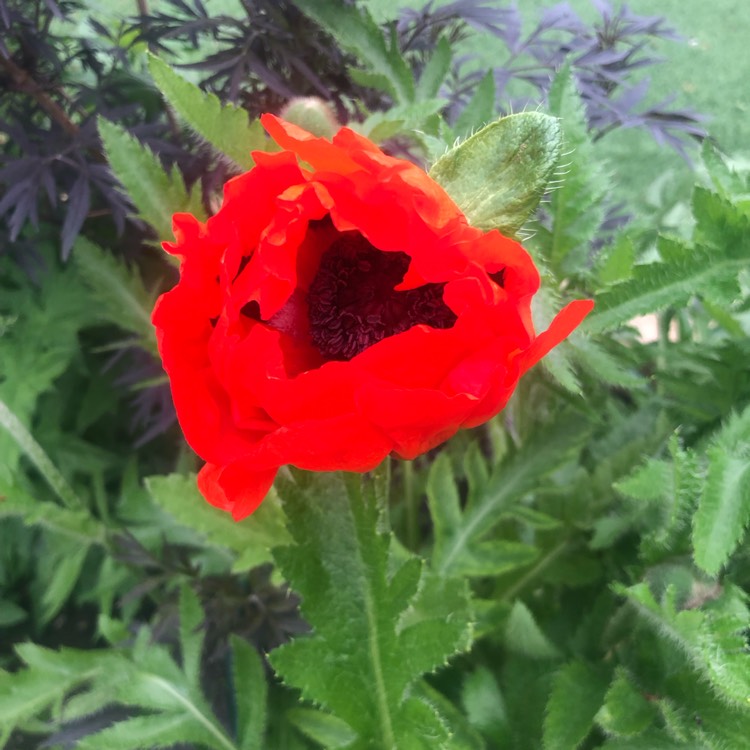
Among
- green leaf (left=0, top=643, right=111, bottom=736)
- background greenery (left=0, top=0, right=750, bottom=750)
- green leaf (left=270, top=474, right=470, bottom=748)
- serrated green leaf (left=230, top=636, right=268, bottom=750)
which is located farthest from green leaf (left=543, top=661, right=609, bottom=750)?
green leaf (left=0, top=643, right=111, bottom=736)

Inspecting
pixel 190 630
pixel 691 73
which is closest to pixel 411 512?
pixel 190 630

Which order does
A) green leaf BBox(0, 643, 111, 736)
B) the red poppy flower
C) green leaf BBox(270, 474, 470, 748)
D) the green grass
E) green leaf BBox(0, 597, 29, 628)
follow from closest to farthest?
the red poppy flower
green leaf BBox(270, 474, 470, 748)
green leaf BBox(0, 643, 111, 736)
green leaf BBox(0, 597, 29, 628)
the green grass

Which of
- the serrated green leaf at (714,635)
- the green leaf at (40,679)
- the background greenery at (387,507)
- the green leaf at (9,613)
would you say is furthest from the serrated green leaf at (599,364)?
the green leaf at (9,613)

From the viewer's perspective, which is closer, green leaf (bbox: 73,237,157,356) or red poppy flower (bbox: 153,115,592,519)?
red poppy flower (bbox: 153,115,592,519)

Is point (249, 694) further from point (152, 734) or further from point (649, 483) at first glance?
point (649, 483)

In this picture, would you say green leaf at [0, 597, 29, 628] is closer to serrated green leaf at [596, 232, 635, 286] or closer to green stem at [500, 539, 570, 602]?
green stem at [500, 539, 570, 602]

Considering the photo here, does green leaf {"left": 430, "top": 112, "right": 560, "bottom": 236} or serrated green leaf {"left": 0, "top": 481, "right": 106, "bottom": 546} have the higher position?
green leaf {"left": 430, "top": 112, "right": 560, "bottom": 236}

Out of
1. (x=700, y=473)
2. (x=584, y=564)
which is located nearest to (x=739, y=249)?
(x=700, y=473)
